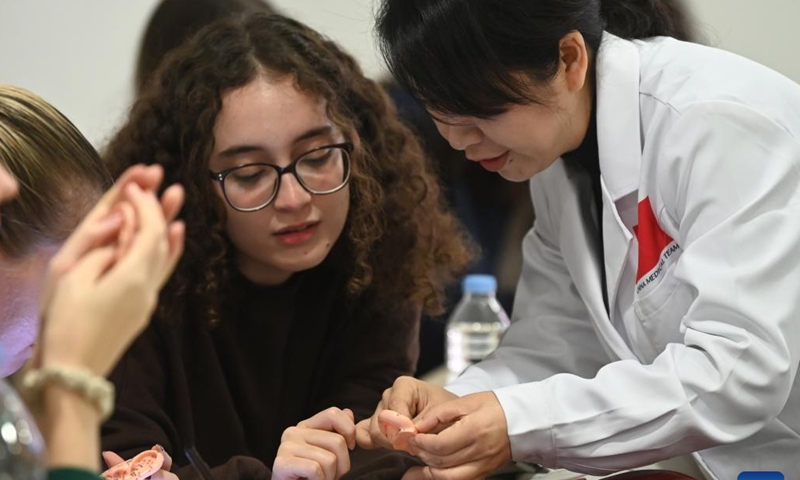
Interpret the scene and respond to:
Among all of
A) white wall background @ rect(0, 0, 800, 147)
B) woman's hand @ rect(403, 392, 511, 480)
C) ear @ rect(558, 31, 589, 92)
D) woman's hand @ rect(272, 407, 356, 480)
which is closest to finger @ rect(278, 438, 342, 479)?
woman's hand @ rect(272, 407, 356, 480)

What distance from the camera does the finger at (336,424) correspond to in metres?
1.30

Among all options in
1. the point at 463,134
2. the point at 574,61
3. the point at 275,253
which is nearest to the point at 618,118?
the point at 574,61

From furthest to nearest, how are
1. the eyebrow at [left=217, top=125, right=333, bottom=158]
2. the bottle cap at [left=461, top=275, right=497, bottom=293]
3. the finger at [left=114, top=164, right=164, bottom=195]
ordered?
1. the bottle cap at [left=461, top=275, right=497, bottom=293]
2. the eyebrow at [left=217, top=125, right=333, bottom=158]
3. the finger at [left=114, top=164, right=164, bottom=195]

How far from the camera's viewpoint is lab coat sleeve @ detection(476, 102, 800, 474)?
1109 millimetres

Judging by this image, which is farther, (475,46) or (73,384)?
(475,46)

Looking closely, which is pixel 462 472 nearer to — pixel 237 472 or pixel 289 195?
pixel 237 472

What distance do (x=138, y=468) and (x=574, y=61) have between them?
740 mm

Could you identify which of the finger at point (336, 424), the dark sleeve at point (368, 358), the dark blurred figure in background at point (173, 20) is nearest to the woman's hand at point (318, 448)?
the finger at point (336, 424)

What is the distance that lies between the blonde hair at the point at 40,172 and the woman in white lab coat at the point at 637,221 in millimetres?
414

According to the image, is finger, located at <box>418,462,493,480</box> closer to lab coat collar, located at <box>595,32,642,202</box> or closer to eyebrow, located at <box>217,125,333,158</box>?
lab coat collar, located at <box>595,32,642,202</box>

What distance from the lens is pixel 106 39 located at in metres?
3.10

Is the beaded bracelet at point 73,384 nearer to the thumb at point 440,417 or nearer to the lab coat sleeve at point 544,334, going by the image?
the thumb at point 440,417

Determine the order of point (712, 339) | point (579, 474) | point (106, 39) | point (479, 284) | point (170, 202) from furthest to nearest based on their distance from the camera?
point (106, 39) → point (479, 284) → point (579, 474) → point (712, 339) → point (170, 202)

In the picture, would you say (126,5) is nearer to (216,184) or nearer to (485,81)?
(216,184)
